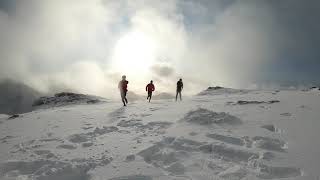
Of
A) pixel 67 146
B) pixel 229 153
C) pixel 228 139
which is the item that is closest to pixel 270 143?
pixel 228 139

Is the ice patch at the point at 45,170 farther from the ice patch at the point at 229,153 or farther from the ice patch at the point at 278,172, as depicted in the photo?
the ice patch at the point at 278,172

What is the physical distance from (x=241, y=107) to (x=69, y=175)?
44.2 ft

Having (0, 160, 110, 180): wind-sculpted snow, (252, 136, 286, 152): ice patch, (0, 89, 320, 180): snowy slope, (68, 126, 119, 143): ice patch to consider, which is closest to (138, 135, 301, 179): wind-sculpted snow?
(0, 89, 320, 180): snowy slope

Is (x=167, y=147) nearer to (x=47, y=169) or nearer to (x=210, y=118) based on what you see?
(x=210, y=118)

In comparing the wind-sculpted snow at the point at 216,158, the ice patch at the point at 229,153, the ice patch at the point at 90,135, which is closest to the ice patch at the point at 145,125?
the ice patch at the point at 90,135

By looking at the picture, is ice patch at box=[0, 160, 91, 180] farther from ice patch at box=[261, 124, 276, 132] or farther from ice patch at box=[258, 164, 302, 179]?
ice patch at box=[261, 124, 276, 132]

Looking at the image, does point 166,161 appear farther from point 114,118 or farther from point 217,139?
point 114,118

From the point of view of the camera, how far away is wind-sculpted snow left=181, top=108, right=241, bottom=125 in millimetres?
17803

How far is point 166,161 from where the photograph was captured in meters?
13.3

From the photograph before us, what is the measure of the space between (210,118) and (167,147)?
14.0ft

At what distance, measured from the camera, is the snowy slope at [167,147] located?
12.3m

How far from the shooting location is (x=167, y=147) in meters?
14.6

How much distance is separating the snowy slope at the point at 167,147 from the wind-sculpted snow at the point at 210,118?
0.15 feet

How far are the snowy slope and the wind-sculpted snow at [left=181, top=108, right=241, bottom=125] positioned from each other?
5 centimetres
